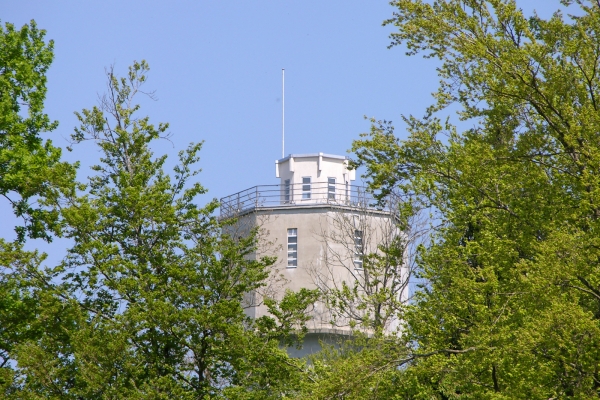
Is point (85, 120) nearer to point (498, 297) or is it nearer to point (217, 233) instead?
point (217, 233)

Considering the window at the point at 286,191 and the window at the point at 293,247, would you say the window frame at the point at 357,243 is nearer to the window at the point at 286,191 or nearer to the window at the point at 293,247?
the window at the point at 293,247

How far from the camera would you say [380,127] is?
20.6 meters

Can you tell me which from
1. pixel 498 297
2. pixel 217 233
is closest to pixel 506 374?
pixel 498 297

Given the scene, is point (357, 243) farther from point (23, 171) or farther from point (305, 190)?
point (23, 171)

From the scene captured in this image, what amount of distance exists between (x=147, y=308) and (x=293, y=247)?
16.1 metres

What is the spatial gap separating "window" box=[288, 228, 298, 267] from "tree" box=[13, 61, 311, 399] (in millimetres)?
13288

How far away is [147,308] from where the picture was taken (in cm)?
1984

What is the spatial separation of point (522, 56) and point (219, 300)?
29.5 feet

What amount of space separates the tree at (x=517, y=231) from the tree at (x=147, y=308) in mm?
3848

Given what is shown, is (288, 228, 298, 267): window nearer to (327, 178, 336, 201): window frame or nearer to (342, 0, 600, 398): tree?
(327, 178, 336, 201): window frame

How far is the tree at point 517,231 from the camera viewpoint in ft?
44.5

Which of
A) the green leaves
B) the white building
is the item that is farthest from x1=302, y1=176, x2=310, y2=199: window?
the green leaves

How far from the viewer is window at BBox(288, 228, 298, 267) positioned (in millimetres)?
35531

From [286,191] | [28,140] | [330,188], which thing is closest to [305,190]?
[286,191]
